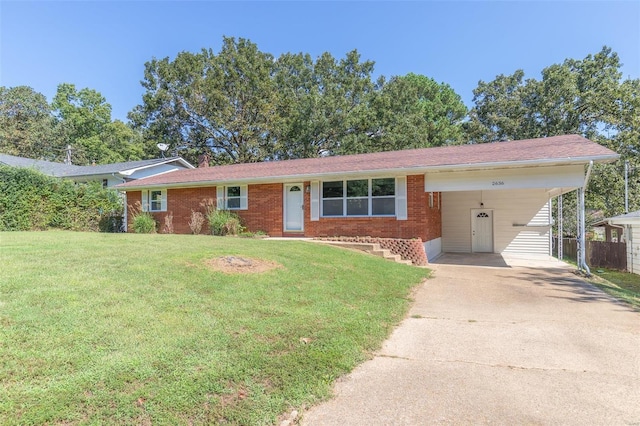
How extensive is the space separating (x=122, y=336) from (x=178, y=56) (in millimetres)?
31448

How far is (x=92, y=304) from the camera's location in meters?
4.03

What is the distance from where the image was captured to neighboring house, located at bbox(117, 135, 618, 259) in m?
10.8

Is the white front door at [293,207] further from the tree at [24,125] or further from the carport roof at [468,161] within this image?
the tree at [24,125]

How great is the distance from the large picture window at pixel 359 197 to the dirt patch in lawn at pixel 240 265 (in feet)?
21.0

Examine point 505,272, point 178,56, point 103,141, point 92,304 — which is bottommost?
point 505,272

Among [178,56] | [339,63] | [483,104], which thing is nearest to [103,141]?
[178,56]

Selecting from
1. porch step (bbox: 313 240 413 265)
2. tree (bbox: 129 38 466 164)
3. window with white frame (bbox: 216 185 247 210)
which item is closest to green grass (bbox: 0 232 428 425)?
porch step (bbox: 313 240 413 265)

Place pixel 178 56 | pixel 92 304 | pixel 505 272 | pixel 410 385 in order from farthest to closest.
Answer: pixel 178 56 < pixel 505 272 < pixel 92 304 < pixel 410 385

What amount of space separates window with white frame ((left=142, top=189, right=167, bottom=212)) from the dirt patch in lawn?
1160cm

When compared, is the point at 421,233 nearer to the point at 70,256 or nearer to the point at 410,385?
the point at 410,385

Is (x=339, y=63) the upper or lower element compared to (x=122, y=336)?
upper

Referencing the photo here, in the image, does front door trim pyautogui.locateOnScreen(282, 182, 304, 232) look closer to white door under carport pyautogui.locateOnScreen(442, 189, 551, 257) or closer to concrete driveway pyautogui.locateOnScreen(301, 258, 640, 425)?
white door under carport pyautogui.locateOnScreen(442, 189, 551, 257)

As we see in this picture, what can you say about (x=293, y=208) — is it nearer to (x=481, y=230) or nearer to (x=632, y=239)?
(x=481, y=230)

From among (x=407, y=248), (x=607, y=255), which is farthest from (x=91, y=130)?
(x=607, y=255)
